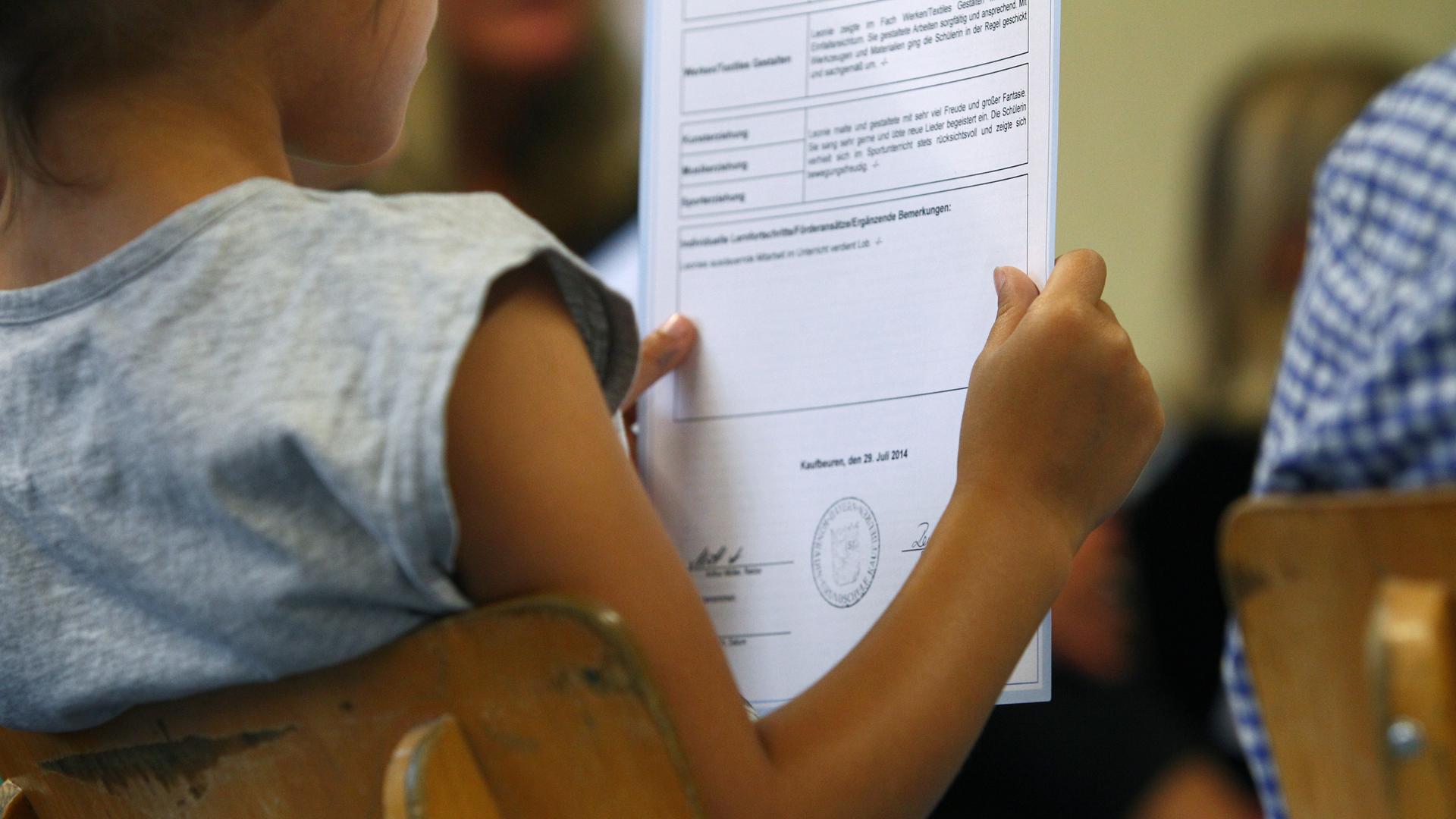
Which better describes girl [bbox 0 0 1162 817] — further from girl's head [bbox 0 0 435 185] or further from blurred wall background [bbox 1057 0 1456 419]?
blurred wall background [bbox 1057 0 1456 419]

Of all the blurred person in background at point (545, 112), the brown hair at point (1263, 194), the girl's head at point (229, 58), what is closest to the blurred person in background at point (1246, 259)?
the brown hair at point (1263, 194)

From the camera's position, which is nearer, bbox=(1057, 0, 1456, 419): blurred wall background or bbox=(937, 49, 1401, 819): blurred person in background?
bbox=(937, 49, 1401, 819): blurred person in background

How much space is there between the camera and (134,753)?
2.20ft

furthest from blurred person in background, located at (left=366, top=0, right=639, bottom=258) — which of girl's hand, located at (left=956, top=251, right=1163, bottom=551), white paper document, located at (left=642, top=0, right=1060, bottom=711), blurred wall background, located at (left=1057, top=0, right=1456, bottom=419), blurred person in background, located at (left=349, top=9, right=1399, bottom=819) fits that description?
girl's hand, located at (left=956, top=251, right=1163, bottom=551)

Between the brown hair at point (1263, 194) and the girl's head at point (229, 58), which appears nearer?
the girl's head at point (229, 58)

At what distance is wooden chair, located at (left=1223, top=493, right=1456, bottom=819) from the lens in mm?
436

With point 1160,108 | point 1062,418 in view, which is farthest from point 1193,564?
point 1062,418

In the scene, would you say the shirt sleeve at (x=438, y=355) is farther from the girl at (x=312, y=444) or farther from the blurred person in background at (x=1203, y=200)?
the blurred person in background at (x=1203, y=200)

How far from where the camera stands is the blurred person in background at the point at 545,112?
8.48ft

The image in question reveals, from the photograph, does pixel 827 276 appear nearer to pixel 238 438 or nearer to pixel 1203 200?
pixel 238 438

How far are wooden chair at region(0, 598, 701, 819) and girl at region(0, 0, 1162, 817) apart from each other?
21 millimetres

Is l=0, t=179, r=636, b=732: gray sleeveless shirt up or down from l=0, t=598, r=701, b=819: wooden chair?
up

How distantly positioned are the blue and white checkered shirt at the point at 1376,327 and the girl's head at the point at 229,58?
0.50m

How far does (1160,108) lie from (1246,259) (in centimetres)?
37
